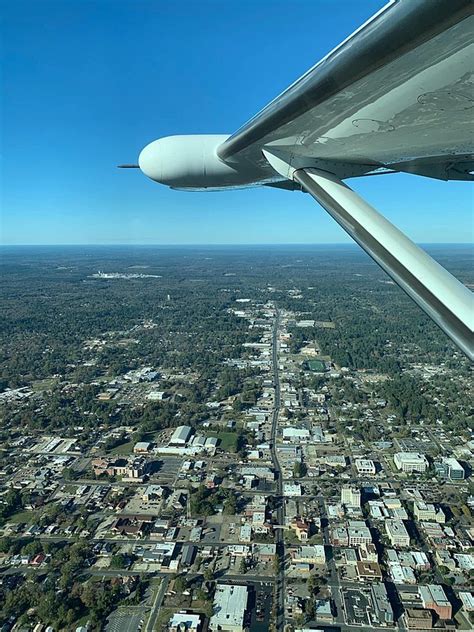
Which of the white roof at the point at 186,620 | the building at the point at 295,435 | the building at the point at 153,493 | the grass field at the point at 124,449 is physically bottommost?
the grass field at the point at 124,449

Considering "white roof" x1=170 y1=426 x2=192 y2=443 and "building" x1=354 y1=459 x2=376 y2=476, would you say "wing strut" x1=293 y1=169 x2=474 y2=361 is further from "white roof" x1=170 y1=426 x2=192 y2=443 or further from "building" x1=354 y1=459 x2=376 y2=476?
"white roof" x1=170 y1=426 x2=192 y2=443

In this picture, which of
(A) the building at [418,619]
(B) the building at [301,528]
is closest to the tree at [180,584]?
(B) the building at [301,528]

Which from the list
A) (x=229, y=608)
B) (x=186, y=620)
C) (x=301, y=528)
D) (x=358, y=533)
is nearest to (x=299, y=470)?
(x=301, y=528)

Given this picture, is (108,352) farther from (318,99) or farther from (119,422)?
(318,99)

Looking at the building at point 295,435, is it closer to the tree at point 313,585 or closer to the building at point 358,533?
the building at point 358,533

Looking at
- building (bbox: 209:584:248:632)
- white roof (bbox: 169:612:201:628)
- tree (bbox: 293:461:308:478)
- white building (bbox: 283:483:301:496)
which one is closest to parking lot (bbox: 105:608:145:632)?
white roof (bbox: 169:612:201:628)
